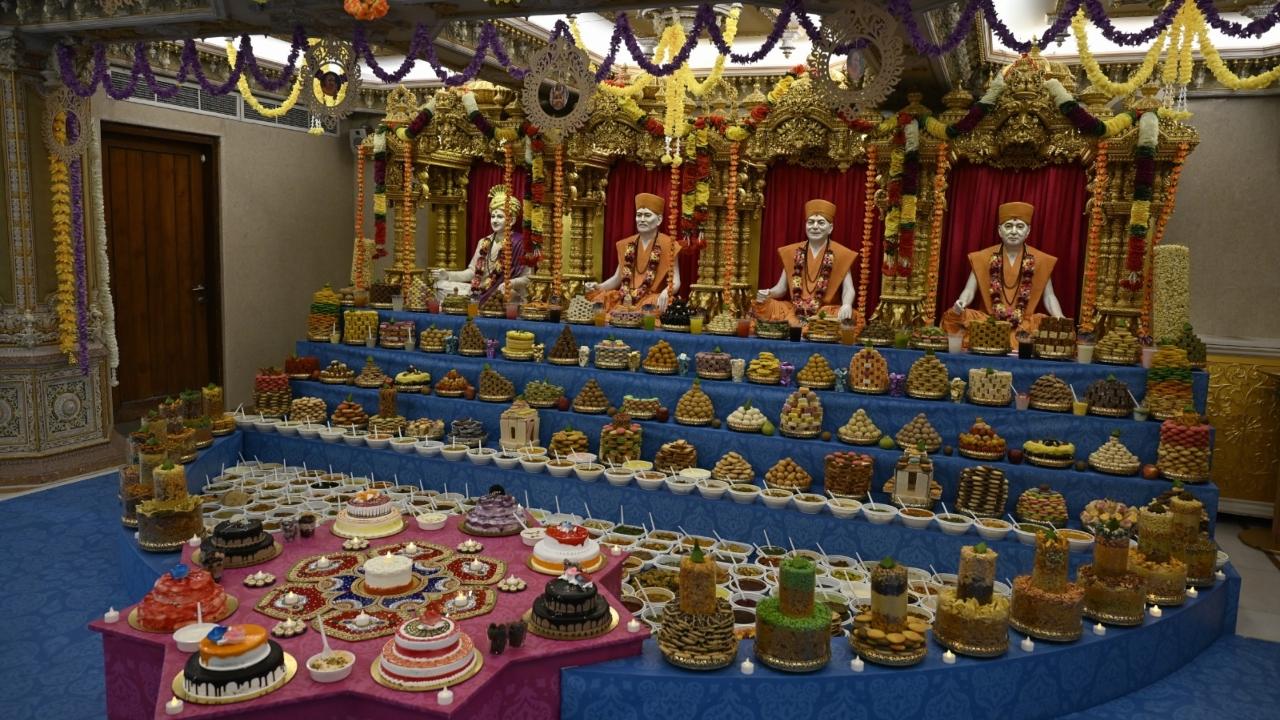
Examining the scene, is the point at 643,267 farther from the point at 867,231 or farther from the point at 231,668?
the point at 231,668

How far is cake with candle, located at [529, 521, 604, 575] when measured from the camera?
373 cm

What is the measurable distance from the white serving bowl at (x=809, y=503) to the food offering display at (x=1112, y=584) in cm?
143

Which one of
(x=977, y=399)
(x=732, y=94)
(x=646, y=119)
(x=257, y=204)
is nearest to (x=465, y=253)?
(x=257, y=204)

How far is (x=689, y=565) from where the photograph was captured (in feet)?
10.9

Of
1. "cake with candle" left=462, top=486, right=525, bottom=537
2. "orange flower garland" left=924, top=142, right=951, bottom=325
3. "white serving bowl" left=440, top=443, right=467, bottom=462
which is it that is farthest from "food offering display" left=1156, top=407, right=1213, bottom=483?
"white serving bowl" left=440, top=443, right=467, bottom=462

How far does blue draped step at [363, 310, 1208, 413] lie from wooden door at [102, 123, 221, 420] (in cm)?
244

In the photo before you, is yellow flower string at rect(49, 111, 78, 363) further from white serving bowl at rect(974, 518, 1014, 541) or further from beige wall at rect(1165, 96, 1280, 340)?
beige wall at rect(1165, 96, 1280, 340)

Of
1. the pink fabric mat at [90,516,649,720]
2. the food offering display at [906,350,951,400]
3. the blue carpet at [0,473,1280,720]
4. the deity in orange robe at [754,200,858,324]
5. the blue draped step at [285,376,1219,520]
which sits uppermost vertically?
the deity in orange robe at [754,200,858,324]

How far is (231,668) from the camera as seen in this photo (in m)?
2.68

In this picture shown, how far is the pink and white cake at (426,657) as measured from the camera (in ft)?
9.12

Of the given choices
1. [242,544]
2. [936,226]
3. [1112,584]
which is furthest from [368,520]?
[936,226]

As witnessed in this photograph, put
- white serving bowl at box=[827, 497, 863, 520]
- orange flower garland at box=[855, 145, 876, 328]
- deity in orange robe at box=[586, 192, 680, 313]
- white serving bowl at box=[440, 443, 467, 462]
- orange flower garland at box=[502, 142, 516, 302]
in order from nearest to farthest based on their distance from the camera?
1. white serving bowl at box=[827, 497, 863, 520]
2. white serving bowl at box=[440, 443, 467, 462]
3. orange flower garland at box=[855, 145, 876, 328]
4. deity in orange robe at box=[586, 192, 680, 313]
5. orange flower garland at box=[502, 142, 516, 302]

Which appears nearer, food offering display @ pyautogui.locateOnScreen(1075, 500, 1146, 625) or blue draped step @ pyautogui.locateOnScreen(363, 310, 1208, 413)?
food offering display @ pyautogui.locateOnScreen(1075, 500, 1146, 625)

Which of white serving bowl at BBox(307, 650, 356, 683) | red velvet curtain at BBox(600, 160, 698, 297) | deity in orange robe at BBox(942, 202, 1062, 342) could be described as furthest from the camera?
red velvet curtain at BBox(600, 160, 698, 297)
